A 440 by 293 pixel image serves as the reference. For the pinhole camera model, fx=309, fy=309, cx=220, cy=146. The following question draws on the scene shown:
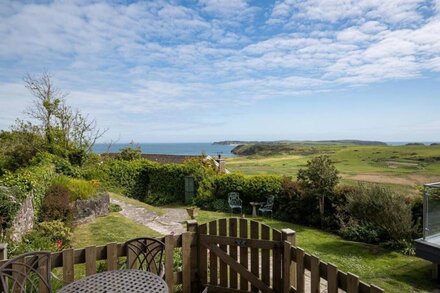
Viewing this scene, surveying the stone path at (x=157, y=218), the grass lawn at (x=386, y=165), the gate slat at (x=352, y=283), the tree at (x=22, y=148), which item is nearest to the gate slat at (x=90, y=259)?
the gate slat at (x=352, y=283)

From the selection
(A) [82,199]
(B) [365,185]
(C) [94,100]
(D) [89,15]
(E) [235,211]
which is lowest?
(E) [235,211]

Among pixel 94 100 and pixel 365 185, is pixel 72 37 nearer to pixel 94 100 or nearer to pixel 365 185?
pixel 94 100

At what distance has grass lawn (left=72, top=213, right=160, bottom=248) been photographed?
841cm

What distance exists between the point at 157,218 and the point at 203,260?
26.2 feet

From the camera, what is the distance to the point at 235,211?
1466 cm

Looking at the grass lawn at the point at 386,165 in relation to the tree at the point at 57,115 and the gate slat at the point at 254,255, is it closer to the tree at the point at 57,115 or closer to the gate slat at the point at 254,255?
the tree at the point at 57,115

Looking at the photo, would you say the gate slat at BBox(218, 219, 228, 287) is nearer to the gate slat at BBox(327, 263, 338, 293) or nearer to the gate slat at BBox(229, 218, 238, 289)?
the gate slat at BBox(229, 218, 238, 289)

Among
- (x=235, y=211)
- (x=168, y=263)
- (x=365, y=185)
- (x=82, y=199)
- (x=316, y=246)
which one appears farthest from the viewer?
(x=235, y=211)

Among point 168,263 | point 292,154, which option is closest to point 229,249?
point 168,263

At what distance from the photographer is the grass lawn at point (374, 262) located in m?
6.47

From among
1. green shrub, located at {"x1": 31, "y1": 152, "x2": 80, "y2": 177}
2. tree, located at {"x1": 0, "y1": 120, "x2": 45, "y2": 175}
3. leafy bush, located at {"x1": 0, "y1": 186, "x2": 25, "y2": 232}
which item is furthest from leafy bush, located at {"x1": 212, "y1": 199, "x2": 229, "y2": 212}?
tree, located at {"x1": 0, "y1": 120, "x2": 45, "y2": 175}

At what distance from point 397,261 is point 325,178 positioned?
3971 mm

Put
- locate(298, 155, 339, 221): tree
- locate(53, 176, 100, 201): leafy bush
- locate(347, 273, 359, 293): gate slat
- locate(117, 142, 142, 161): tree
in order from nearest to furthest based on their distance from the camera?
1. locate(347, 273, 359, 293): gate slat
2. locate(53, 176, 100, 201): leafy bush
3. locate(298, 155, 339, 221): tree
4. locate(117, 142, 142, 161): tree

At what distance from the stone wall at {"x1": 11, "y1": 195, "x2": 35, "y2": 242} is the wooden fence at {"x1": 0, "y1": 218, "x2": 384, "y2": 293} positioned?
3.51 m
